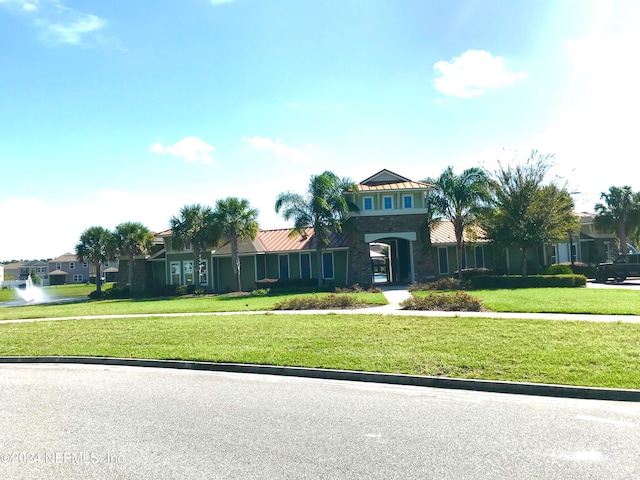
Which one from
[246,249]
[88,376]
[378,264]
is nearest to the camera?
[88,376]

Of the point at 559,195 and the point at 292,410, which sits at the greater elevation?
the point at 559,195

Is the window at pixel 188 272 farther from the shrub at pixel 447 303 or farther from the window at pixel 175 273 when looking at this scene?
the shrub at pixel 447 303

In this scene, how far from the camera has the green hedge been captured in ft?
87.7

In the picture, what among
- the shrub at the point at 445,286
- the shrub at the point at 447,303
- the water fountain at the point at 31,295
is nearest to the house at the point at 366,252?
the shrub at the point at 445,286

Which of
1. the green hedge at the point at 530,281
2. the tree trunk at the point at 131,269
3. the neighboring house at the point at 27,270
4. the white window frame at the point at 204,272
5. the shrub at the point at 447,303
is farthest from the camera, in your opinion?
the neighboring house at the point at 27,270

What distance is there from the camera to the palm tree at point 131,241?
4166cm

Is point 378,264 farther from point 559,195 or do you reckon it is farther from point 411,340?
point 411,340

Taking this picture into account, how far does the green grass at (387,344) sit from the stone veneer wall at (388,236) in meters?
18.2

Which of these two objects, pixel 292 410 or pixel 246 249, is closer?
pixel 292 410

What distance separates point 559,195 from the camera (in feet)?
101

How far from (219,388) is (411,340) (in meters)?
4.74

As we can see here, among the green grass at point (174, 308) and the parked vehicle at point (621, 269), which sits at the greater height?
the parked vehicle at point (621, 269)

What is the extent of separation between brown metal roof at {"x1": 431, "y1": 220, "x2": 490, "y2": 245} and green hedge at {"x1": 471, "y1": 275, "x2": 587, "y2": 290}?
5.18 meters

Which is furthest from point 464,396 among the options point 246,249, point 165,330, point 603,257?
point 603,257
